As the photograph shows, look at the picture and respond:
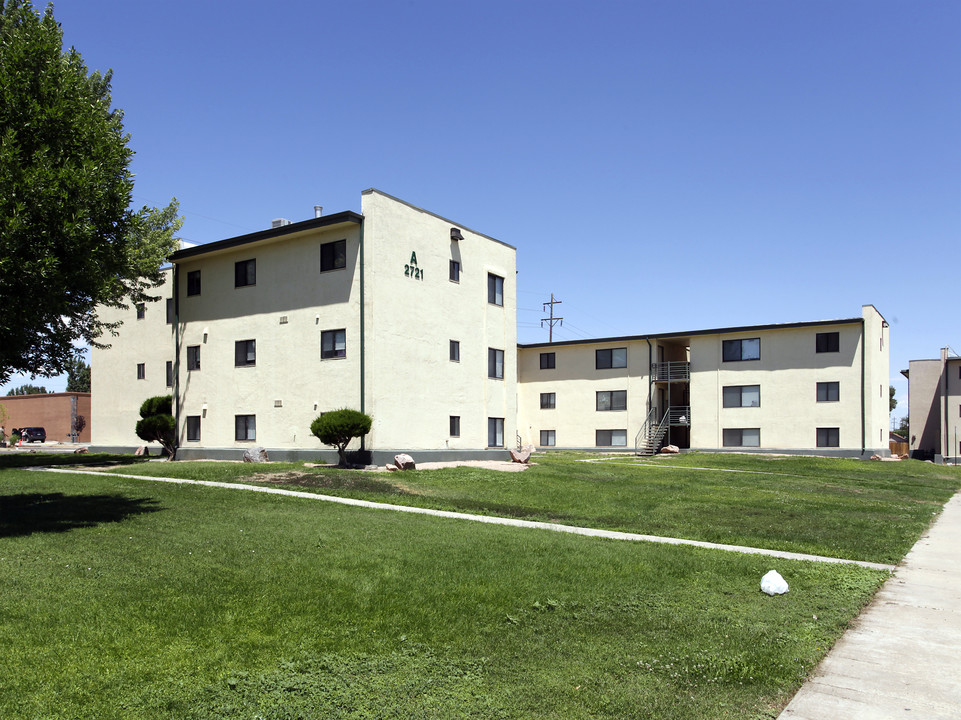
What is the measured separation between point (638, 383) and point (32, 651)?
4285cm

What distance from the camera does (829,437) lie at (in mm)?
41719

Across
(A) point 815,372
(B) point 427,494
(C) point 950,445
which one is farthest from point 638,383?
(B) point 427,494

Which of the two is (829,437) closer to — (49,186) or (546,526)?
(546,526)

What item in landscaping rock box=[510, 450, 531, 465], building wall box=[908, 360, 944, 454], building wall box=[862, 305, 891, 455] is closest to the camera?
landscaping rock box=[510, 450, 531, 465]

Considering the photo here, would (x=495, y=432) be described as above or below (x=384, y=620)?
below

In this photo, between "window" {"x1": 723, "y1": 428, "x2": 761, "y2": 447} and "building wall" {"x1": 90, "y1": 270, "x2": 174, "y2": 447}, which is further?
"window" {"x1": 723, "y1": 428, "x2": 761, "y2": 447}

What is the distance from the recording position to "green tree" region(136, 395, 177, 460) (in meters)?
30.7

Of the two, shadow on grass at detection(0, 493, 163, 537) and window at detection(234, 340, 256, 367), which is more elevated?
window at detection(234, 340, 256, 367)

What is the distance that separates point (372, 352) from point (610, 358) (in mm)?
24978

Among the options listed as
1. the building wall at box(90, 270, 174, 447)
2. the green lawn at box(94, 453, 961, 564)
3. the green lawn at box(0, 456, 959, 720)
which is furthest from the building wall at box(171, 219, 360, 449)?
the green lawn at box(0, 456, 959, 720)

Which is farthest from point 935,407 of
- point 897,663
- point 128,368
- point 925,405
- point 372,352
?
point 897,663

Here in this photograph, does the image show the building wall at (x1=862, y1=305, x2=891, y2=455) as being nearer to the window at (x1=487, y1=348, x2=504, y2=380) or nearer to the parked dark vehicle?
the window at (x1=487, y1=348, x2=504, y2=380)

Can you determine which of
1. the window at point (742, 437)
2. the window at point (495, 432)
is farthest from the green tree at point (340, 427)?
the window at point (742, 437)

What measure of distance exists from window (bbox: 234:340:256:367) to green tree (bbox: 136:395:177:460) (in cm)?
406
